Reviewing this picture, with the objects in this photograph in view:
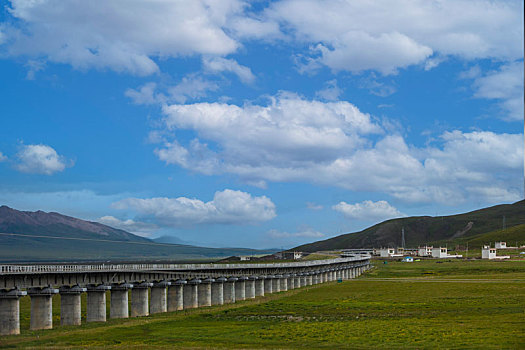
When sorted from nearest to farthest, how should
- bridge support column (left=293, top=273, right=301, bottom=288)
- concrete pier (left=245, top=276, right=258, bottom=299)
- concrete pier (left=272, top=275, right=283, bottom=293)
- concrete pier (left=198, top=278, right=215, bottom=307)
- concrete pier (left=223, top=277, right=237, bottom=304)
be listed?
concrete pier (left=198, top=278, right=215, bottom=307), concrete pier (left=223, top=277, right=237, bottom=304), concrete pier (left=245, top=276, right=258, bottom=299), concrete pier (left=272, top=275, right=283, bottom=293), bridge support column (left=293, top=273, right=301, bottom=288)

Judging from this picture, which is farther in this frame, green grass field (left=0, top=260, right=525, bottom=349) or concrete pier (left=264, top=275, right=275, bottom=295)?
concrete pier (left=264, top=275, right=275, bottom=295)

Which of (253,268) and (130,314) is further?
(253,268)

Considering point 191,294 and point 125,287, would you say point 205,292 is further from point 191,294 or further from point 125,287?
point 125,287

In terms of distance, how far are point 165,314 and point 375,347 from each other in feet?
142

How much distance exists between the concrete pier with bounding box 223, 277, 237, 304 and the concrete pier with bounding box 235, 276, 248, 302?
2314 millimetres

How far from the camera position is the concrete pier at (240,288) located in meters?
111

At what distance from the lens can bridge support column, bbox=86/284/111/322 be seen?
247 ft

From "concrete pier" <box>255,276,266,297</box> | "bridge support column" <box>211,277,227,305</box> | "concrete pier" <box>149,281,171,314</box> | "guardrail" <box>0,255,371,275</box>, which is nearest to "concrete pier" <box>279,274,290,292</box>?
"guardrail" <box>0,255,371,275</box>

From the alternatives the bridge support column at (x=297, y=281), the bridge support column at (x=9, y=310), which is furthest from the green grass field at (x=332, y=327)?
the bridge support column at (x=297, y=281)

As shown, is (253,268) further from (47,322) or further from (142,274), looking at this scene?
(47,322)

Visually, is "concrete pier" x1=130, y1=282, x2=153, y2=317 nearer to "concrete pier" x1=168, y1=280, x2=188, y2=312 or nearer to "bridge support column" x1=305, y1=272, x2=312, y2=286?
"concrete pier" x1=168, y1=280, x2=188, y2=312

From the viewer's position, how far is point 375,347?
47594mm

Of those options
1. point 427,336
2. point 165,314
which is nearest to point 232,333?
point 427,336

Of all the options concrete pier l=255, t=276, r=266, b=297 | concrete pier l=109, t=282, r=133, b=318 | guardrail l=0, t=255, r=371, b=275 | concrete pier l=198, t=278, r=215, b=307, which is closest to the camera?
guardrail l=0, t=255, r=371, b=275
